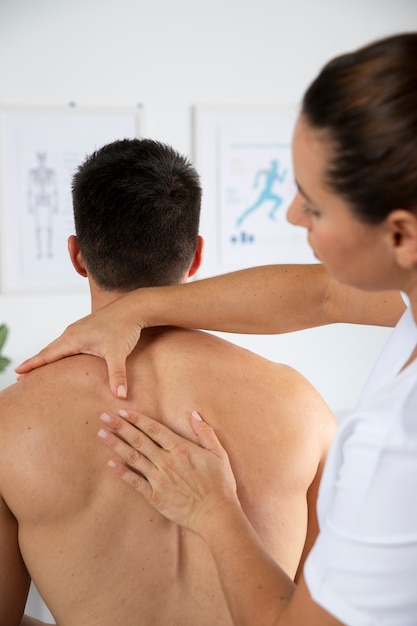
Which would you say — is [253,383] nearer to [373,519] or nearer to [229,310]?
[229,310]

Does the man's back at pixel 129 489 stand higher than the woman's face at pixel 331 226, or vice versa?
the woman's face at pixel 331 226

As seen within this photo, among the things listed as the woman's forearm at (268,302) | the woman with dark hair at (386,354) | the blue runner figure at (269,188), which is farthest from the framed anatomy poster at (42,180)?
the woman with dark hair at (386,354)

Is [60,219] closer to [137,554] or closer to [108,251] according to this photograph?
[108,251]

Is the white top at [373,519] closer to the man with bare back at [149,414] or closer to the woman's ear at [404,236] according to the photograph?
the woman's ear at [404,236]

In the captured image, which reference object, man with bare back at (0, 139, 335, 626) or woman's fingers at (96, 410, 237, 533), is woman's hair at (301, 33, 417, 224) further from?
man with bare back at (0, 139, 335, 626)

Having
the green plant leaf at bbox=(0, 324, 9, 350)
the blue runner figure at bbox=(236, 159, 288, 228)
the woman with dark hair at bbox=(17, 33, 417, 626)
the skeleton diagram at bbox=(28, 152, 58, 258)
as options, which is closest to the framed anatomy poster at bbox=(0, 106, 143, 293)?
the skeleton diagram at bbox=(28, 152, 58, 258)

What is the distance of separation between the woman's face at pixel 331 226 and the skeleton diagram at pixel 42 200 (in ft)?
8.90

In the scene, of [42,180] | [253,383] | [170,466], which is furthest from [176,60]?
[170,466]

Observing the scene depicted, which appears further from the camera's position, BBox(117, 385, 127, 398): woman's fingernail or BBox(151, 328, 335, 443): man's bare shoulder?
BBox(151, 328, 335, 443): man's bare shoulder

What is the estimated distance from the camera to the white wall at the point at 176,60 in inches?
133

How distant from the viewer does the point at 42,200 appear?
11.3 feet

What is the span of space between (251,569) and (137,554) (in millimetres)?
346

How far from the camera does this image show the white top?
804mm

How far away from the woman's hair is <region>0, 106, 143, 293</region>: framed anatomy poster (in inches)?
107
